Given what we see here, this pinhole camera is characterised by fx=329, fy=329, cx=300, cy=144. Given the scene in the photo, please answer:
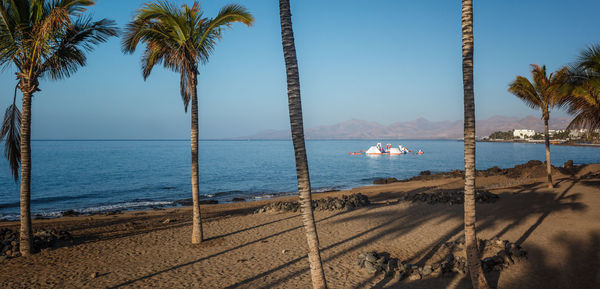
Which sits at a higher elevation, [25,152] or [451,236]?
[25,152]

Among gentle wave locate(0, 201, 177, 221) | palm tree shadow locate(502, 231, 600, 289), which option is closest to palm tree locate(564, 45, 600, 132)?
palm tree shadow locate(502, 231, 600, 289)

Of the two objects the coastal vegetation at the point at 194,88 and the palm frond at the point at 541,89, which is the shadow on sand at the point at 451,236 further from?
the palm frond at the point at 541,89

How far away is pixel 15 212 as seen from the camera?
21.8 m

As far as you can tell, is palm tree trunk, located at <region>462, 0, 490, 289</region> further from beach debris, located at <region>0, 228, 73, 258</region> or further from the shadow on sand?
beach debris, located at <region>0, 228, 73, 258</region>

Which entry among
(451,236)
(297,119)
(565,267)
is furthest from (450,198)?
(297,119)

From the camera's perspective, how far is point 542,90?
51.5 ft

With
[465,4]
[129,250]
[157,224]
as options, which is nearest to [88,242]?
[129,250]

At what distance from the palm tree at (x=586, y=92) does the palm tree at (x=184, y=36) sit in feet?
38.9

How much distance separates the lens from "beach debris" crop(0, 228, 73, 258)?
912 cm

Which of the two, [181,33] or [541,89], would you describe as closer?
[181,33]

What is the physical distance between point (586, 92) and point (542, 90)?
261 cm

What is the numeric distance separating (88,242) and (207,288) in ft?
21.5

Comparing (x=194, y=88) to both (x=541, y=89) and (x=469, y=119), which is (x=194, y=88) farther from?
(x=541, y=89)

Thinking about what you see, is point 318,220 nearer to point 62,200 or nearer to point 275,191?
point 275,191
